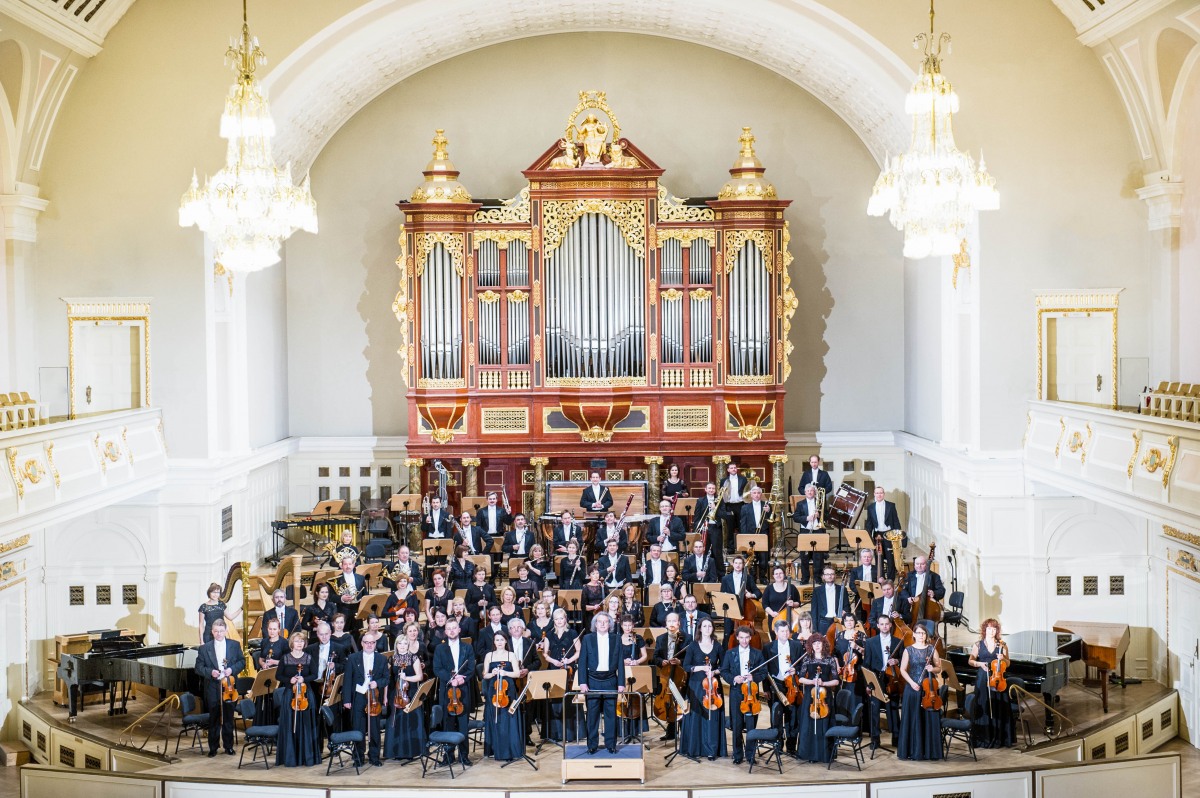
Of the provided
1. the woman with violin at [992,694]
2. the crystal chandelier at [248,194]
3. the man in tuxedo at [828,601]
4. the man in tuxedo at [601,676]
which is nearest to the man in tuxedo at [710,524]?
the man in tuxedo at [828,601]

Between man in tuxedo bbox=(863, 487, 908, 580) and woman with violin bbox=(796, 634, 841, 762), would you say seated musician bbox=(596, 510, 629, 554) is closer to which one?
Answer: man in tuxedo bbox=(863, 487, 908, 580)

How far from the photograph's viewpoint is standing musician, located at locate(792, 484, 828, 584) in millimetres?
16281

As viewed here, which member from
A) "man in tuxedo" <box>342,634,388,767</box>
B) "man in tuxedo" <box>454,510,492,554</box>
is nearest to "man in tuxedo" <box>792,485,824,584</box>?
"man in tuxedo" <box>454,510,492,554</box>

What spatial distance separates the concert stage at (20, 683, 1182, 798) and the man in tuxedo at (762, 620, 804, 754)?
33cm

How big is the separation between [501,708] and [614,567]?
10.1 feet

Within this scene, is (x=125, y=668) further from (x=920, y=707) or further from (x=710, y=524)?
(x=920, y=707)

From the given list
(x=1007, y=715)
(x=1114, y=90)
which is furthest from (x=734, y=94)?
(x=1007, y=715)

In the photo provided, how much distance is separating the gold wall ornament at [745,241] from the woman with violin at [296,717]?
29.1ft

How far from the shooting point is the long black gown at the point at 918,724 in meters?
12.0

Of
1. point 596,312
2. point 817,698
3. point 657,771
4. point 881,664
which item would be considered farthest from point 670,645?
point 596,312

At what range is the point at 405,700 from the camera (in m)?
12.0

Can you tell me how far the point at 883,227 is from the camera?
786 inches

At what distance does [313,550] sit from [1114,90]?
12598 mm

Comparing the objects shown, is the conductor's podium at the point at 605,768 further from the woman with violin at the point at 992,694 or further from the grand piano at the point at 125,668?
the grand piano at the point at 125,668
